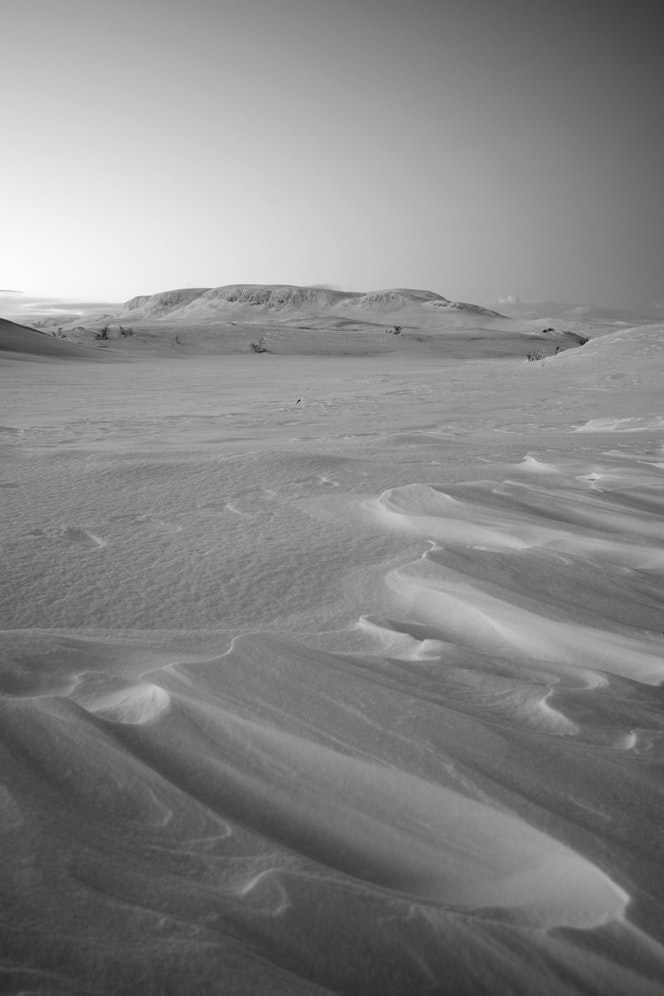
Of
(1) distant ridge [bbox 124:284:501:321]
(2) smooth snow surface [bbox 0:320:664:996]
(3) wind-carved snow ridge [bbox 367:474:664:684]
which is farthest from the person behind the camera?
(1) distant ridge [bbox 124:284:501:321]

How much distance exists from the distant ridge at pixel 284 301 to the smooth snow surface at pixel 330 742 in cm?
5722

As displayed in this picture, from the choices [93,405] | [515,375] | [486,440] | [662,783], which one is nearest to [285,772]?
[662,783]

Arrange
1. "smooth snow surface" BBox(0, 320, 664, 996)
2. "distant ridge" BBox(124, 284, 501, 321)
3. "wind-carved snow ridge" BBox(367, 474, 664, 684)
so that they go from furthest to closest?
"distant ridge" BBox(124, 284, 501, 321)
"wind-carved snow ridge" BBox(367, 474, 664, 684)
"smooth snow surface" BBox(0, 320, 664, 996)

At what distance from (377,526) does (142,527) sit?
66 cm

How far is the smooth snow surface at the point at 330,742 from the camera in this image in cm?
55

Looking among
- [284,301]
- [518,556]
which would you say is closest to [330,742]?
[518,556]

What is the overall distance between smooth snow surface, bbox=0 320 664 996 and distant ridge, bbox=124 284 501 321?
57220 millimetres

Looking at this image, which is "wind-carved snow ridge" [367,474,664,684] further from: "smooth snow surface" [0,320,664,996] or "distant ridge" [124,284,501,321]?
"distant ridge" [124,284,501,321]

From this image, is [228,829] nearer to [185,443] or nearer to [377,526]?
[377,526]

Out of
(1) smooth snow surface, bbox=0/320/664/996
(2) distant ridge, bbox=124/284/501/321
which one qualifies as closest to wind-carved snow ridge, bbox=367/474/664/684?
(1) smooth snow surface, bbox=0/320/664/996

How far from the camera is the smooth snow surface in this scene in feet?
1.80

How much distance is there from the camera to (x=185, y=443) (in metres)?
3.47

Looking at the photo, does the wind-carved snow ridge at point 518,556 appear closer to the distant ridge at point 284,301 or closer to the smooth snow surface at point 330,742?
the smooth snow surface at point 330,742

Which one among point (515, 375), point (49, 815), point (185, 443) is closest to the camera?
point (49, 815)
